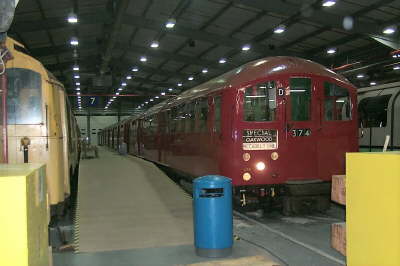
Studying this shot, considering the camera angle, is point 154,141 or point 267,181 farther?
point 154,141

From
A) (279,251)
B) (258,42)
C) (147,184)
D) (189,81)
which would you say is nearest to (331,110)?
(279,251)

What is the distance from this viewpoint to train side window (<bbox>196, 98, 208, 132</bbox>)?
955 centimetres

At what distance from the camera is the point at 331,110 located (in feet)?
29.7

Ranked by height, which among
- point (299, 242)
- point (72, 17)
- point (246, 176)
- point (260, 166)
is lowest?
point (299, 242)

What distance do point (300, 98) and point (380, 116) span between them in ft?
18.8

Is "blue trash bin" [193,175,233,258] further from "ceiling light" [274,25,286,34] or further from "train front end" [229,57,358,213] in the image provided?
"ceiling light" [274,25,286,34]

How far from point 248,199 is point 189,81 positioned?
2541 cm

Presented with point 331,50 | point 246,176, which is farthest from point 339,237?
point 331,50

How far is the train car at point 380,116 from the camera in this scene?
41.7 ft

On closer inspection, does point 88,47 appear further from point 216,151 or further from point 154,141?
point 216,151

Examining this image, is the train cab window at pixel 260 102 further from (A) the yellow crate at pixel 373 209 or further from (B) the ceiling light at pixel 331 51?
(B) the ceiling light at pixel 331 51

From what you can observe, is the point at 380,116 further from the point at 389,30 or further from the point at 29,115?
the point at 29,115

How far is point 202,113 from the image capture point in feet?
32.1

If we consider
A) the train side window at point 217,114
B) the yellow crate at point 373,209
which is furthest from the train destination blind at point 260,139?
the yellow crate at point 373,209
